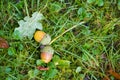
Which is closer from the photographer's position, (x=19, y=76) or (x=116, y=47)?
(x=19, y=76)

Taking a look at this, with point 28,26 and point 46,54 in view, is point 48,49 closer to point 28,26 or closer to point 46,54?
point 46,54

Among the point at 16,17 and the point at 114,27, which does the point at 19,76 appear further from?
the point at 114,27

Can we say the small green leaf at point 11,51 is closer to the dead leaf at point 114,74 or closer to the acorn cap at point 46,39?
the acorn cap at point 46,39

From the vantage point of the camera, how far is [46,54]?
9.58ft

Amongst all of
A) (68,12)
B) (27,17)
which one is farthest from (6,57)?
(68,12)

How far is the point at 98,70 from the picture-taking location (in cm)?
311

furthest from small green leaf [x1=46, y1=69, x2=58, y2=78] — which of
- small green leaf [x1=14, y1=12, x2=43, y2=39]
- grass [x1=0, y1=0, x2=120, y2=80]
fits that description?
small green leaf [x1=14, y1=12, x2=43, y2=39]

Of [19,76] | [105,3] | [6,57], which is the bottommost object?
[19,76]

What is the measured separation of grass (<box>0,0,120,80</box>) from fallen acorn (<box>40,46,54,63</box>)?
0.18ft

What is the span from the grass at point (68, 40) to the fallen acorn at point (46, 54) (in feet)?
0.18

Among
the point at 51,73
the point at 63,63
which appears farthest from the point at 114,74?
the point at 51,73

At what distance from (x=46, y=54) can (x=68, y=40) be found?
30 centimetres

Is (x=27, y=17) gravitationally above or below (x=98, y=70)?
above

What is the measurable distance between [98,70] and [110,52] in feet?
0.71
